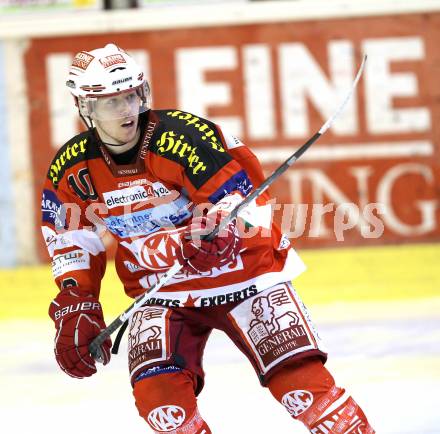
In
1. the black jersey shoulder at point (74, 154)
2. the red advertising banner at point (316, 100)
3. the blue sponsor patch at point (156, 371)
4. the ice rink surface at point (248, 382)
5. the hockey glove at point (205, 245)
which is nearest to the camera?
the hockey glove at point (205, 245)

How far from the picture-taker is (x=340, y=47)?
8141 millimetres

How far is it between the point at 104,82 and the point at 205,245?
0.62 m

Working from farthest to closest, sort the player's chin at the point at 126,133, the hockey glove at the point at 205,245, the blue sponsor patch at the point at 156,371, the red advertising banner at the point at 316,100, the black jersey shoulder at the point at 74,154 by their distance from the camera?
the red advertising banner at the point at 316,100, the black jersey shoulder at the point at 74,154, the player's chin at the point at 126,133, the blue sponsor patch at the point at 156,371, the hockey glove at the point at 205,245

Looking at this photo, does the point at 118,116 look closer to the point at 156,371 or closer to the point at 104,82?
the point at 104,82

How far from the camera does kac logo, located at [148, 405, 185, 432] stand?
3.47m

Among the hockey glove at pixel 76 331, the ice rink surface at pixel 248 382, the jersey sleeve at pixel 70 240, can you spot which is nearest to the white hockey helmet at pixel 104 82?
the jersey sleeve at pixel 70 240

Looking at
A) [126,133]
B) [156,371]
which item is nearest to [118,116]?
[126,133]

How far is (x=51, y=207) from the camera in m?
3.87

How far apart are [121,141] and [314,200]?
4504 millimetres

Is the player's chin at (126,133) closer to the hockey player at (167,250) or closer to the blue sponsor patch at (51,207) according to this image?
the hockey player at (167,250)

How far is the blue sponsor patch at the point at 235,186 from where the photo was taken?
359 cm

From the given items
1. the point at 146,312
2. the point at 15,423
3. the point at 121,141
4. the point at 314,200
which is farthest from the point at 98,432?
the point at 314,200

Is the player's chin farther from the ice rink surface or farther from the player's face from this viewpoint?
the ice rink surface

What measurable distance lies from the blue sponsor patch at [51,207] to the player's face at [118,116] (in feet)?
1.01
